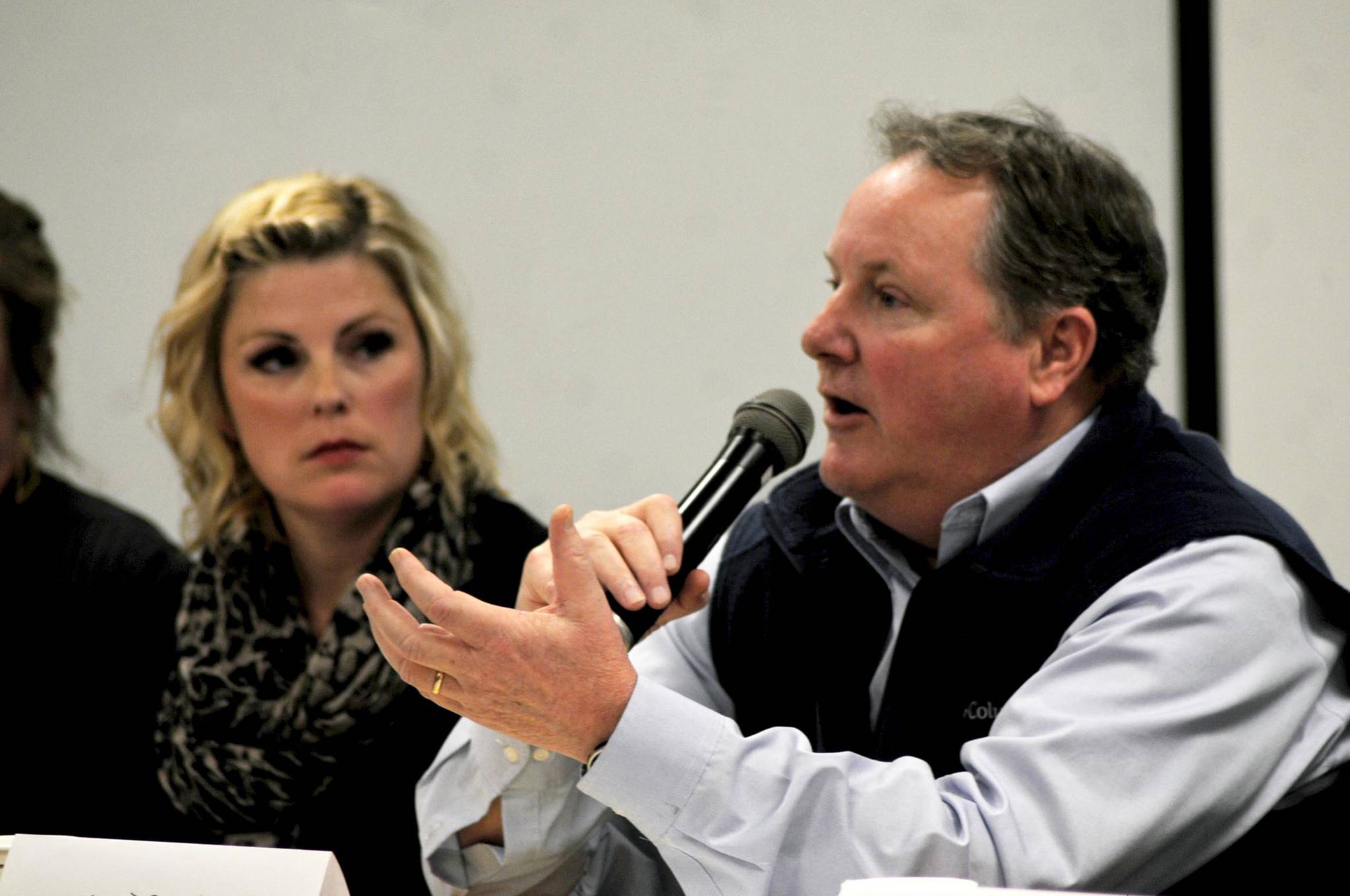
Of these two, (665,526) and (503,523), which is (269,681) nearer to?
(503,523)

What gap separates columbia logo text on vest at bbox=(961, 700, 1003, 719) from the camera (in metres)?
1.29

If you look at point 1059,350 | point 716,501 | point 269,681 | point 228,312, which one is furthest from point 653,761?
point 228,312

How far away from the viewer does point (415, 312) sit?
2020mm

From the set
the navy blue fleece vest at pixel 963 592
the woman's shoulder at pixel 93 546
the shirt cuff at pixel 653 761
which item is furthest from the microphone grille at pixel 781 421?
the woman's shoulder at pixel 93 546

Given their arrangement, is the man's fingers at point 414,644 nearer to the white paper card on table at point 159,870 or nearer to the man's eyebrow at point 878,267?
the white paper card on table at point 159,870

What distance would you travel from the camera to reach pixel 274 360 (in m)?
1.97

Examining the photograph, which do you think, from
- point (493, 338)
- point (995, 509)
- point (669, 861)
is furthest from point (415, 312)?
point (669, 861)

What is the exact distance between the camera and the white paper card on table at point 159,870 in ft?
3.09

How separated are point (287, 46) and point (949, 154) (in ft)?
5.09

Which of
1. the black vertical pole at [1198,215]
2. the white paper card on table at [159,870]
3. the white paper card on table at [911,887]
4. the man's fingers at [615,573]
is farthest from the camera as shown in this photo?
the black vertical pole at [1198,215]

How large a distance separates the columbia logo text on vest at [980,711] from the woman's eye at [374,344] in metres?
1.06

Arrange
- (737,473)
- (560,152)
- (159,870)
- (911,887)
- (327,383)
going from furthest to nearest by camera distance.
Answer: (560,152) < (327,383) < (737,473) < (159,870) < (911,887)

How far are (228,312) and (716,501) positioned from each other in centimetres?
112

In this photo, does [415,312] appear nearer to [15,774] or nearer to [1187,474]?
[15,774]
